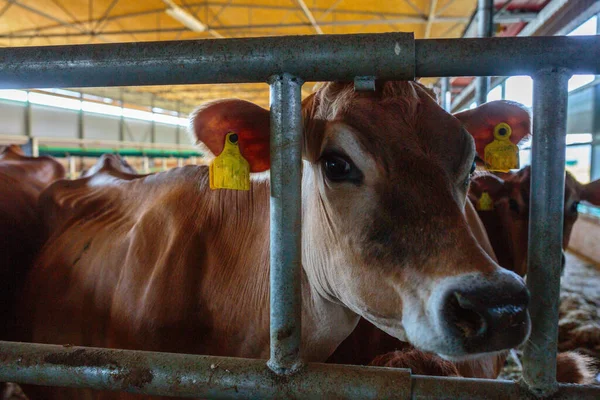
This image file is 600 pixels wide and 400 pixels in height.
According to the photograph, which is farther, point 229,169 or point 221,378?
point 229,169

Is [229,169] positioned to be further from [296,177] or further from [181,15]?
[181,15]

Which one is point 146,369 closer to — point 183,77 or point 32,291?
point 183,77

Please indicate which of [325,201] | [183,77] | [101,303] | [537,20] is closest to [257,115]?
[325,201]

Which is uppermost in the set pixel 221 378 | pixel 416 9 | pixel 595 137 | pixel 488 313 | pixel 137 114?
pixel 416 9

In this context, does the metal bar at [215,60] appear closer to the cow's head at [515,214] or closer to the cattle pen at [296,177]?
the cattle pen at [296,177]

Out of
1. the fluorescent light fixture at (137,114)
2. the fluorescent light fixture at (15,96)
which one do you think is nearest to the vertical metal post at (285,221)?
the fluorescent light fixture at (15,96)

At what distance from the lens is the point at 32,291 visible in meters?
2.20

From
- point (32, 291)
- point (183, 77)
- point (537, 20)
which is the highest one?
point (537, 20)

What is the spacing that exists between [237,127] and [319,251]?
470mm

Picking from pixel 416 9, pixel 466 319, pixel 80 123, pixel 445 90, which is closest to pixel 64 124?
pixel 80 123

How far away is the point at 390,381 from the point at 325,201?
581 mm

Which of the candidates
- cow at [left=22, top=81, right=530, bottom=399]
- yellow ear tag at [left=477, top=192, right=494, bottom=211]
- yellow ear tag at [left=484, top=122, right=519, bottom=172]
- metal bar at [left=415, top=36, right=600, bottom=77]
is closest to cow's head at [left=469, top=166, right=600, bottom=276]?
yellow ear tag at [left=477, top=192, right=494, bottom=211]

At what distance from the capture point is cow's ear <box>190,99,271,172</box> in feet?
4.47

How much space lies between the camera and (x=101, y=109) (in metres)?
18.0
